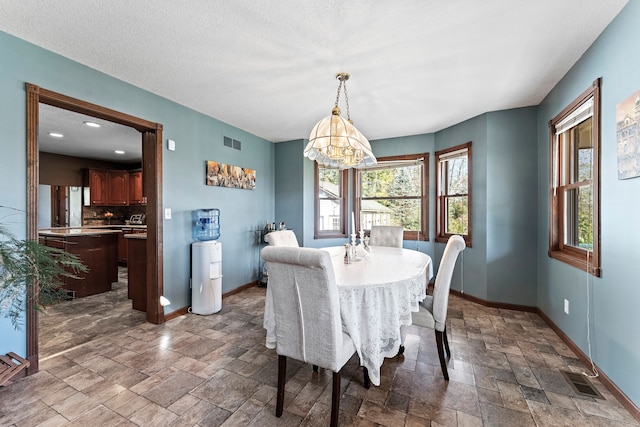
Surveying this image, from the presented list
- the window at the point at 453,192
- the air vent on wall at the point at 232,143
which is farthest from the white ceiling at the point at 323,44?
the window at the point at 453,192

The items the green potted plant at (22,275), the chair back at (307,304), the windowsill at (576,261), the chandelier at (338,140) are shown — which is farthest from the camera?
the chandelier at (338,140)

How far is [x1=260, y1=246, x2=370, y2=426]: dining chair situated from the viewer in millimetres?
1442

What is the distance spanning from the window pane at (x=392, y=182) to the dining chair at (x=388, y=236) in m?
1.30

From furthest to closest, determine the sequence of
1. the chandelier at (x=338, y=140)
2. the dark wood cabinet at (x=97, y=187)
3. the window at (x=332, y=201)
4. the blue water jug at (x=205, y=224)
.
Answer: the dark wood cabinet at (x=97, y=187) → the window at (x=332, y=201) → the blue water jug at (x=205, y=224) → the chandelier at (x=338, y=140)

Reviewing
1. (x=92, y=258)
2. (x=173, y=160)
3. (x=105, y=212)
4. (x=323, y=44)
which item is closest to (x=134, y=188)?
(x=105, y=212)

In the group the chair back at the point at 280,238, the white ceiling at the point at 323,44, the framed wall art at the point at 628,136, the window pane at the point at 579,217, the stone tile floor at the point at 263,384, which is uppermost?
the white ceiling at the point at 323,44

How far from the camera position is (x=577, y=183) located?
2539 mm

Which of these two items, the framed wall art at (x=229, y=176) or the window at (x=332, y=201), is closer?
the framed wall art at (x=229, y=176)

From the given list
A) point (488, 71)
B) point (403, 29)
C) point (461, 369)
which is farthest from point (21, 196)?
point (488, 71)

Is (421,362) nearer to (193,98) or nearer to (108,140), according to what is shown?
(193,98)

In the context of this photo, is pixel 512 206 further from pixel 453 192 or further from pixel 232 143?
pixel 232 143

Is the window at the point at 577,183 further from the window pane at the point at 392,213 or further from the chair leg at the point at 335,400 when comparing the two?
the chair leg at the point at 335,400

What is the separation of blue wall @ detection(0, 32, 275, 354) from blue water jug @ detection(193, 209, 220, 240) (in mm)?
89

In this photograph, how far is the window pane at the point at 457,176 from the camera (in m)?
3.97
